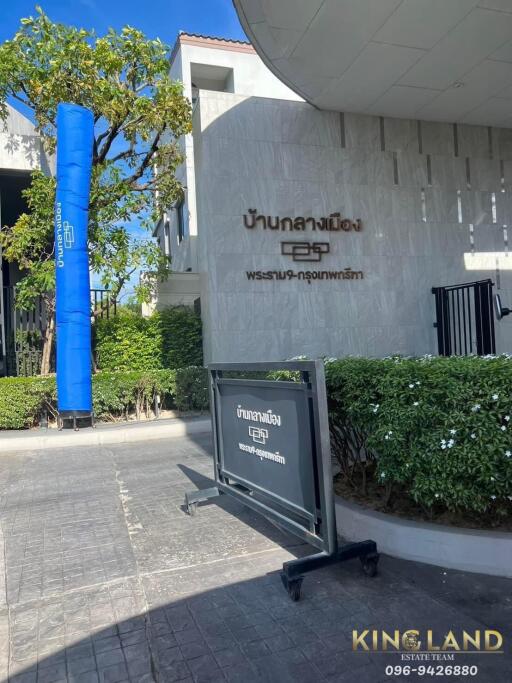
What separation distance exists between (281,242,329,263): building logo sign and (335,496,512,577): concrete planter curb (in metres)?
7.76

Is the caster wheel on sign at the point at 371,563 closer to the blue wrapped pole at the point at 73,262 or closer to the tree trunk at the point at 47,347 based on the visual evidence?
the blue wrapped pole at the point at 73,262

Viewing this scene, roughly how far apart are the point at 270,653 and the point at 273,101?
10975 mm

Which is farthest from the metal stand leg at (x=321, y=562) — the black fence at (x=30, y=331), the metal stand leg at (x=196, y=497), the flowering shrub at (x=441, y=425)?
the black fence at (x=30, y=331)

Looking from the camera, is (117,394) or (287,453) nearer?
(287,453)

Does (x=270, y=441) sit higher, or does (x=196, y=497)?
(x=270, y=441)

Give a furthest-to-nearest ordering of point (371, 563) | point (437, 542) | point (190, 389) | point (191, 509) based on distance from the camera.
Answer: point (190, 389) < point (191, 509) < point (437, 542) < point (371, 563)

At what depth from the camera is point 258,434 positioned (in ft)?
12.4

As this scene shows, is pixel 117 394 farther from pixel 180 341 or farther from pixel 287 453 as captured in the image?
pixel 287 453

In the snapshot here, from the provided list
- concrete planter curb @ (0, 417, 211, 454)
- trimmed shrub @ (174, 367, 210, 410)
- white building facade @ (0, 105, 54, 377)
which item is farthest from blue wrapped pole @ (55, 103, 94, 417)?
white building facade @ (0, 105, 54, 377)

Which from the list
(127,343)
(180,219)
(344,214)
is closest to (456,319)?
(344,214)

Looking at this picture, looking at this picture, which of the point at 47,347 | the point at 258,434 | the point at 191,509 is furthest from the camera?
the point at 47,347

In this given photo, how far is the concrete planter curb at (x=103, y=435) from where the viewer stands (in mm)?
7967

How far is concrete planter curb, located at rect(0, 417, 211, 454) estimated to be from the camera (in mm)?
7967

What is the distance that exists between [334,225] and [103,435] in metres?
6.76
